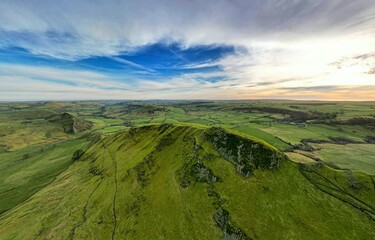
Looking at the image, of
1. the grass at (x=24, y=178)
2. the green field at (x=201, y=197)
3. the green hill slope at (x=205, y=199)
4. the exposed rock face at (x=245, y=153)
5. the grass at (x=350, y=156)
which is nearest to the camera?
the green hill slope at (x=205, y=199)

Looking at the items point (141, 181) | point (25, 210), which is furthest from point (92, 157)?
point (141, 181)

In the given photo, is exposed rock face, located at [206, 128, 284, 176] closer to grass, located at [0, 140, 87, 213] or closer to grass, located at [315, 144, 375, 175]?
grass, located at [315, 144, 375, 175]

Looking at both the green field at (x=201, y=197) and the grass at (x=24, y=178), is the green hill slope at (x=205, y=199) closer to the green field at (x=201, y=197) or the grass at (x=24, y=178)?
the green field at (x=201, y=197)

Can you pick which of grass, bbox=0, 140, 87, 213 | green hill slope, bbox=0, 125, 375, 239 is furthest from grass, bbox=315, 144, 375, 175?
grass, bbox=0, 140, 87, 213

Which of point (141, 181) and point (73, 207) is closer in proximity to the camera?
point (141, 181)

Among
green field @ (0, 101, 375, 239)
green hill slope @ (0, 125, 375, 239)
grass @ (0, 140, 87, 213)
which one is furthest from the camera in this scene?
grass @ (0, 140, 87, 213)

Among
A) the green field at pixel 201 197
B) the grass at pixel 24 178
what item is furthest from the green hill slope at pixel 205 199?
the grass at pixel 24 178

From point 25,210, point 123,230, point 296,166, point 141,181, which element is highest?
point 296,166

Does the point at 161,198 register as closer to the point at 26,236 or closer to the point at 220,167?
the point at 220,167
